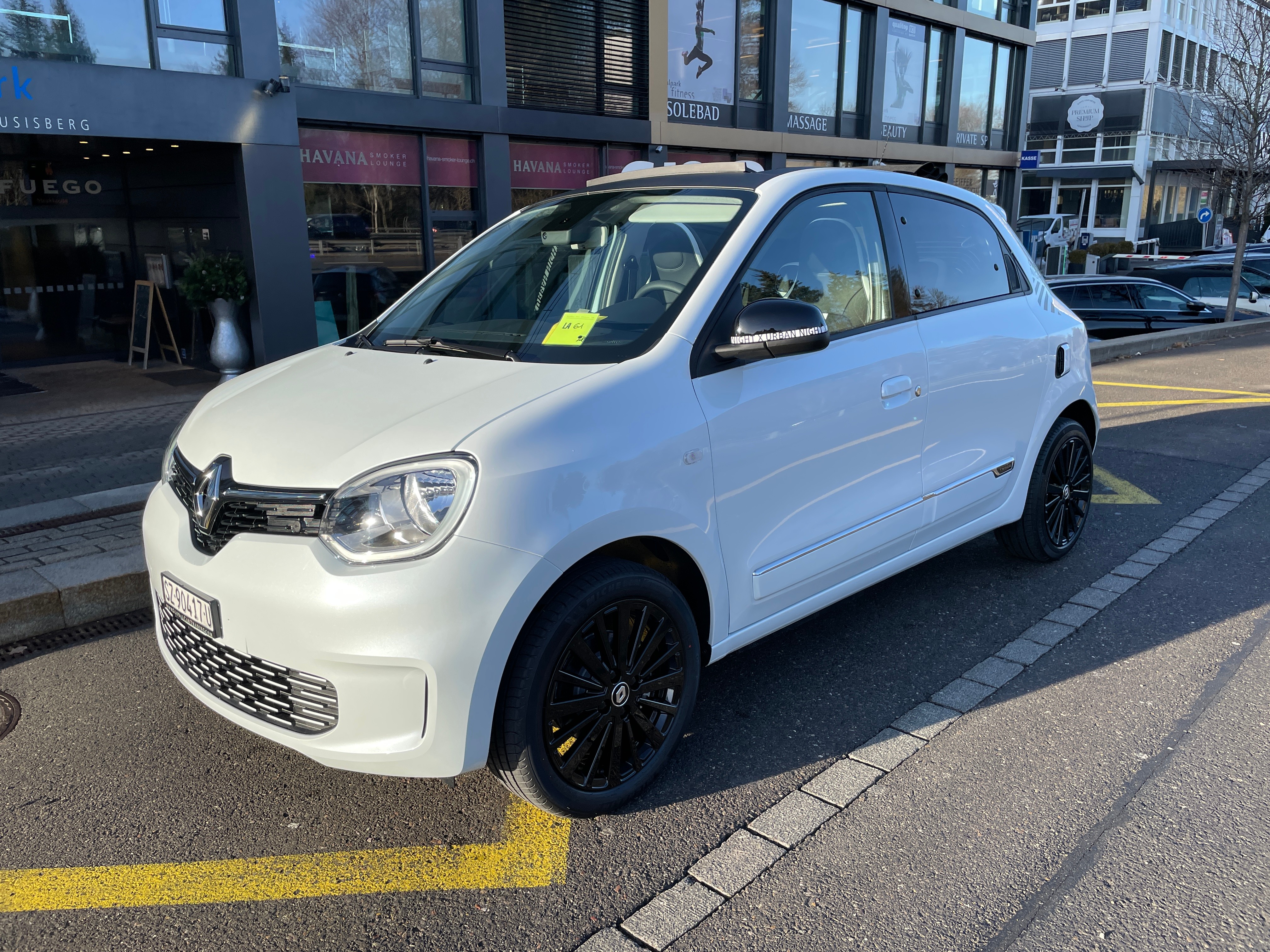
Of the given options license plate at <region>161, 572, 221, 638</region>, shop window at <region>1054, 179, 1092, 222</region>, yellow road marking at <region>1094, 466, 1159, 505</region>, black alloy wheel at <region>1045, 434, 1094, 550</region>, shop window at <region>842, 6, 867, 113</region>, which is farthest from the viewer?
shop window at <region>1054, 179, 1092, 222</region>

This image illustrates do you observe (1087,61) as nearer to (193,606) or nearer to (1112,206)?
(1112,206)

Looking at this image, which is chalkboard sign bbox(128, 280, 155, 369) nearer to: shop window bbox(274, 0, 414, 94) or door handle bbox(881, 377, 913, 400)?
shop window bbox(274, 0, 414, 94)

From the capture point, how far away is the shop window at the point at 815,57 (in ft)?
61.3

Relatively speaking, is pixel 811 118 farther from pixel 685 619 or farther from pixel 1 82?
pixel 685 619

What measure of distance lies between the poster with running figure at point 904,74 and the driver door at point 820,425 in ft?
62.9

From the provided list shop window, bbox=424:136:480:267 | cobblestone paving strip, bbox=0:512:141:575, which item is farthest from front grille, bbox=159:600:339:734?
shop window, bbox=424:136:480:267

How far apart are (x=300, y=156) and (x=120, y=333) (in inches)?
153

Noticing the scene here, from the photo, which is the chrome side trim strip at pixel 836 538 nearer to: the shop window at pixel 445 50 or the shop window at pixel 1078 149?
the shop window at pixel 445 50

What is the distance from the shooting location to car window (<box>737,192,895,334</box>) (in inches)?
133

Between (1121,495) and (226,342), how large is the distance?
9.06 meters

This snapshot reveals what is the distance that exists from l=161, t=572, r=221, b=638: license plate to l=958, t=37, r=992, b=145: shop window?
23962 millimetres

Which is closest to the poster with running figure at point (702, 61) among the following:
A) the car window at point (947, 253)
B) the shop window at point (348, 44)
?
the shop window at point (348, 44)

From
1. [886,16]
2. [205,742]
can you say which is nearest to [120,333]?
[205,742]

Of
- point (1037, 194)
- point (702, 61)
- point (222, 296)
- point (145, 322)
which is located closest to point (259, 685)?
point (222, 296)
